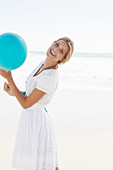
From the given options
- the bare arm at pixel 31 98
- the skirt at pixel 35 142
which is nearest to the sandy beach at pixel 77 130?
the skirt at pixel 35 142

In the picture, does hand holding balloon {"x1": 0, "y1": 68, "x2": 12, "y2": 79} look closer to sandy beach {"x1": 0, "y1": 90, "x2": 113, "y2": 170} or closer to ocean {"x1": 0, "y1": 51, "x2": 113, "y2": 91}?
sandy beach {"x1": 0, "y1": 90, "x2": 113, "y2": 170}

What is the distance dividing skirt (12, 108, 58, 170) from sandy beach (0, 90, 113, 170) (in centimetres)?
97

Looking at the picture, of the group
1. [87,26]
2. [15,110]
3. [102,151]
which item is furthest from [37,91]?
[87,26]

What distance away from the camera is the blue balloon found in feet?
5.62

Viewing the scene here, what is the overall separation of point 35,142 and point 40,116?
0.58ft

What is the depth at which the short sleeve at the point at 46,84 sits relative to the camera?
5.87 ft

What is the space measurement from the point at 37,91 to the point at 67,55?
30 cm

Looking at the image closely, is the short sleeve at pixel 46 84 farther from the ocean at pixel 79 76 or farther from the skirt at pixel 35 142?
the ocean at pixel 79 76

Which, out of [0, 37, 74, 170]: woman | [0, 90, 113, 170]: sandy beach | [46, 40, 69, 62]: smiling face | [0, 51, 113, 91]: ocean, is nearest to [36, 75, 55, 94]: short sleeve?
[0, 37, 74, 170]: woman

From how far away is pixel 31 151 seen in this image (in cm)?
194

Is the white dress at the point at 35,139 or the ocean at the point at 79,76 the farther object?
the ocean at the point at 79,76

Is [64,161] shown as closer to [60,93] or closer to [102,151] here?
[102,151]

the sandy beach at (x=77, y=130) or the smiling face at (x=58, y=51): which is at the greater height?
the smiling face at (x=58, y=51)

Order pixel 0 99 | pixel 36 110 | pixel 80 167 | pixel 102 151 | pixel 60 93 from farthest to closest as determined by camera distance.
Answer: pixel 60 93, pixel 0 99, pixel 102 151, pixel 80 167, pixel 36 110
